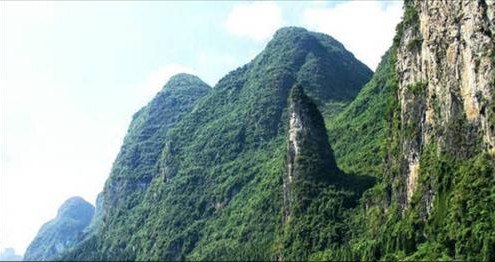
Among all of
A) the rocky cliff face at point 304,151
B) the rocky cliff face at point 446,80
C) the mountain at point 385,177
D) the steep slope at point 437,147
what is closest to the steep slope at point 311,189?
the rocky cliff face at point 304,151

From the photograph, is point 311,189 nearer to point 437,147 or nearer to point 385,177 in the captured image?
point 385,177

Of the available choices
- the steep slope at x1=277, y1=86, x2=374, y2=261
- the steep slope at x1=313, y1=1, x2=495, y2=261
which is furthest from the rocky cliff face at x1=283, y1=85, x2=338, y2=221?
the steep slope at x1=313, y1=1, x2=495, y2=261

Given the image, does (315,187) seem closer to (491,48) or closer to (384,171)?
(384,171)

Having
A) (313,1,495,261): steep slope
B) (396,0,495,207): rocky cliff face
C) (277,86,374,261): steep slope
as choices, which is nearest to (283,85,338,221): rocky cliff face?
(277,86,374,261): steep slope

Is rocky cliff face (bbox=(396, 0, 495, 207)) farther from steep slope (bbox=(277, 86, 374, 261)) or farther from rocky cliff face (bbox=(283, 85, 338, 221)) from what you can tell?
rocky cliff face (bbox=(283, 85, 338, 221))

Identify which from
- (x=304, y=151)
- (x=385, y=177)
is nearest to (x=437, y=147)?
(x=385, y=177)

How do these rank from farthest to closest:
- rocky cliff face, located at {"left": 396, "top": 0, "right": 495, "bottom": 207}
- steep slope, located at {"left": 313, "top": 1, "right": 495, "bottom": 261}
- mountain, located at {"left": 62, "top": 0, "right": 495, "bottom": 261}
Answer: rocky cliff face, located at {"left": 396, "top": 0, "right": 495, "bottom": 207} < mountain, located at {"left": 62, "top": 0, "right": 495, "bottom": 261} < steep slope, located at {"left": 313, "top": 1, "right": 495, "bottom": 261}

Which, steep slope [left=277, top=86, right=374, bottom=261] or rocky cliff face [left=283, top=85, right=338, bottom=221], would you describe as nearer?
steep slope [left=277, top=86, right=374, bottom=261]

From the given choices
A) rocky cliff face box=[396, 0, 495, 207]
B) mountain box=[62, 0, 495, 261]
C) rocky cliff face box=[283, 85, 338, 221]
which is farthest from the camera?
rocky cliff face box=[283, 85, 338, 221]
